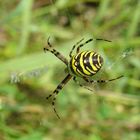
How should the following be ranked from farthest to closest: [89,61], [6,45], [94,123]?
[6,45] < [94,123] < [89,61]

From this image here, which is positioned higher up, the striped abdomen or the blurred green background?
the blurred green background

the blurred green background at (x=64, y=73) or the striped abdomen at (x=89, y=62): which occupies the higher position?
the blurred green background at (x=64, y=73)

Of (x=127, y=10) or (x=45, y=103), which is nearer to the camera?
(x=45, y=103)

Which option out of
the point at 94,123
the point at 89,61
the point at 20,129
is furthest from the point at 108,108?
the point at 89,61

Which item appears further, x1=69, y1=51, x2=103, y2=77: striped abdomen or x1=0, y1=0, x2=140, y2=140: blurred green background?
x1=0, y1=0, x2=140, y2=140: blurred green background

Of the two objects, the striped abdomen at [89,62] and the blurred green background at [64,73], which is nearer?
the striped abdomen at [89,62]

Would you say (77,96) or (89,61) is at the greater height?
(77,96)

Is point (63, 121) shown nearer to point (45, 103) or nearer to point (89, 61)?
point (45, 103)

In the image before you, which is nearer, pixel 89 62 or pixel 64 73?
pixel 89 62
